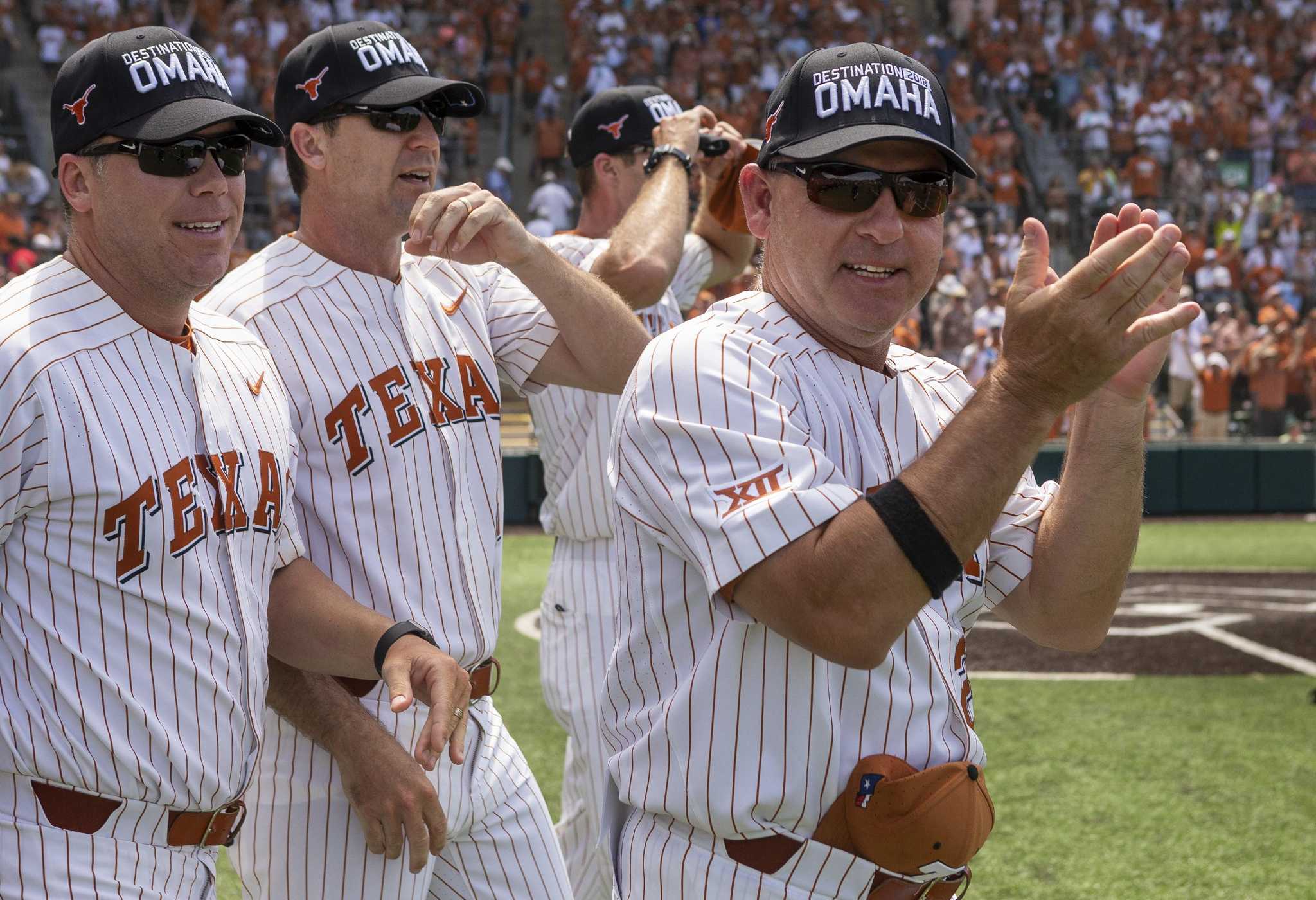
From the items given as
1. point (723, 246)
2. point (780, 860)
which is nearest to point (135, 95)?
point (780, 860)

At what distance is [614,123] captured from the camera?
495 centimetres

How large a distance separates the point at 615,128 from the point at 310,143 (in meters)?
1.79

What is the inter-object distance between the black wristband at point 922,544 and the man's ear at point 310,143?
6.40 feet

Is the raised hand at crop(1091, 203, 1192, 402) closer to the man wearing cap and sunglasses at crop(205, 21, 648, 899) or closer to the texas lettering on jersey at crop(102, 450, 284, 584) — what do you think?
the man wearing cap and sunglasses at crop(205, 21, 648, 899)

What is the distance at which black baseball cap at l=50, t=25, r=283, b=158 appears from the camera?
2576 mm

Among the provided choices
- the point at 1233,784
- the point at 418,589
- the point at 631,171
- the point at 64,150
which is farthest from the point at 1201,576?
the point at 64,150

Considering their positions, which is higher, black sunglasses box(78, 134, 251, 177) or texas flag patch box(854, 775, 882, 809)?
black sunglasses box(78, 134, 251, 177)

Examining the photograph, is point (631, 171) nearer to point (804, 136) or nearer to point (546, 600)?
point (546, 600)

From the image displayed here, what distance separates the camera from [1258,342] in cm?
1761

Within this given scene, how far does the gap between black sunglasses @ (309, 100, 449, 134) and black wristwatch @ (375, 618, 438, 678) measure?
1202 millimetres

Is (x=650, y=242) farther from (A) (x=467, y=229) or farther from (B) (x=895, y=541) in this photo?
(B) (x=895, y=541)

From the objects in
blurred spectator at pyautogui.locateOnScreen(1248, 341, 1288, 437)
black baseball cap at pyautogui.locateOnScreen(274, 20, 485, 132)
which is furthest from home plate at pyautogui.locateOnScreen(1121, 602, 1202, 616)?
black baseball cap at pyautogui.locateOnScreen(274, 20, 485, 132)

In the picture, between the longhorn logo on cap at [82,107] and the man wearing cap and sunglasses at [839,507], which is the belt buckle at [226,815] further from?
the longhorn logo on cap at [82,107]

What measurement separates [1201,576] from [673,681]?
10.5 m
